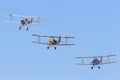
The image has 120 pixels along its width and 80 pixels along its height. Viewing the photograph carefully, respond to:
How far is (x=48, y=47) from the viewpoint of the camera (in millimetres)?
175500

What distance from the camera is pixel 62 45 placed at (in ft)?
591

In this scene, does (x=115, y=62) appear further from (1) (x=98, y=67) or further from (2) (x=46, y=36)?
(2) (x=46, y=36)

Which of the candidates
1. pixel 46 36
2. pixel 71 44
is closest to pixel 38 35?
pixel 46 36

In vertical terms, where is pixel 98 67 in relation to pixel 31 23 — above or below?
below

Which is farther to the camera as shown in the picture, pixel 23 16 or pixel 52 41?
pixel 23 16

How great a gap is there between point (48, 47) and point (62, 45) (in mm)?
6195

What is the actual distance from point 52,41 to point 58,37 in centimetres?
491

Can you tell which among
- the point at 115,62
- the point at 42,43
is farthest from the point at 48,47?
the point at 115,62

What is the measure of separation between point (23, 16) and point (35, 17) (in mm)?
4381

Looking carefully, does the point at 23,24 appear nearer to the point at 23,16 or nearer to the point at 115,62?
the point at 23,16

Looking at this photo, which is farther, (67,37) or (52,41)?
(67,37)

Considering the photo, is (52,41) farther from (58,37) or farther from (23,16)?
(23,16)

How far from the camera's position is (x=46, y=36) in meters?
190

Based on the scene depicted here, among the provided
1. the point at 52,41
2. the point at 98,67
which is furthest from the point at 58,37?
the point at 98,67
